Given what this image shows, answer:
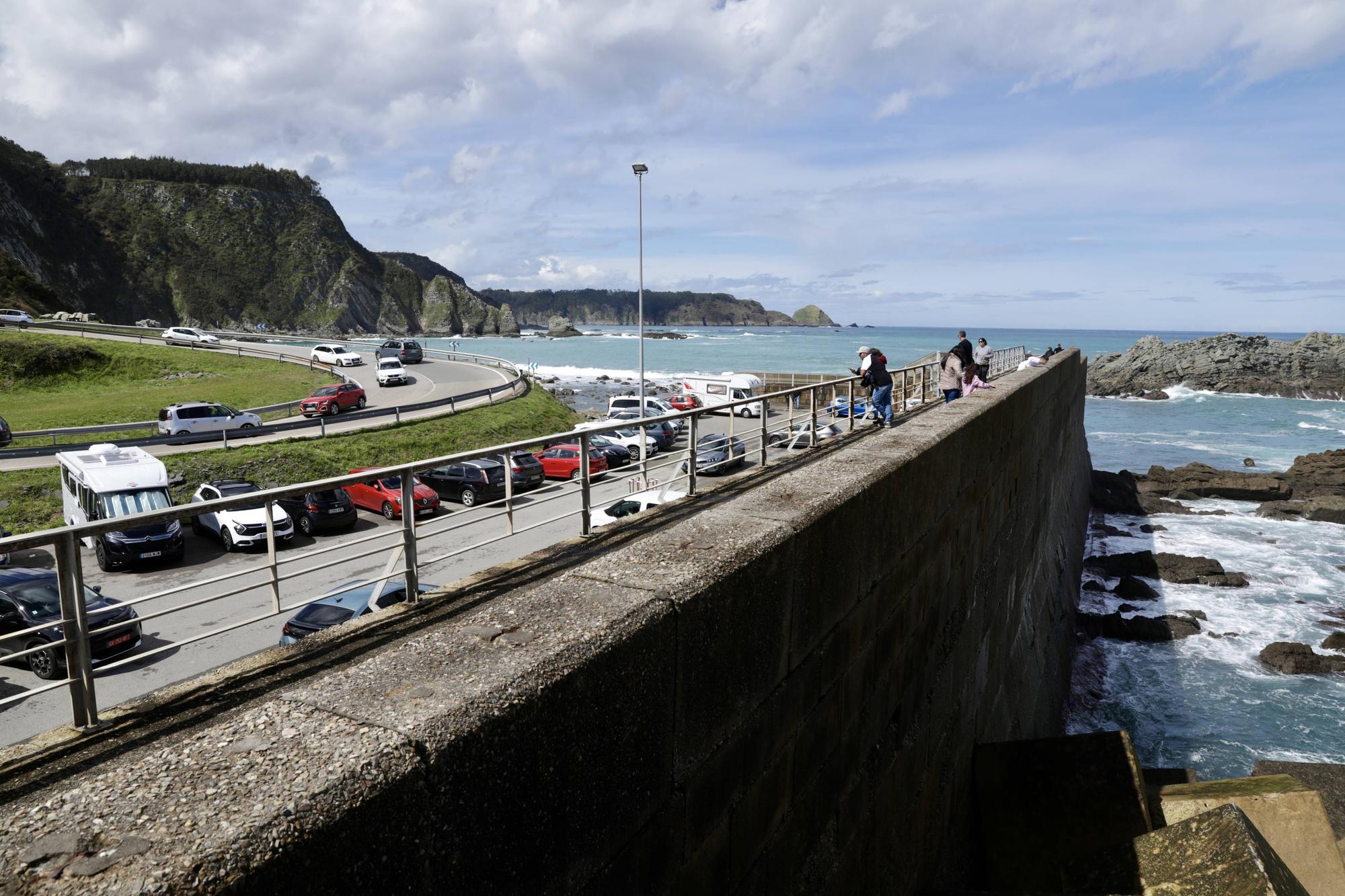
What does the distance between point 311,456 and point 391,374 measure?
68.0 ft

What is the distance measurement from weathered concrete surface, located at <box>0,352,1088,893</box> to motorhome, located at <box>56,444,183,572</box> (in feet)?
51.2

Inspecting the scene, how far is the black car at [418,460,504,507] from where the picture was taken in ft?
72.6

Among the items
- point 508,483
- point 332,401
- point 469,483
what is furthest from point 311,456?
point 508,483

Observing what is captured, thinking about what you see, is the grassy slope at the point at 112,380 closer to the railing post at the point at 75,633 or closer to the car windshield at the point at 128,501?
the car windshield at the point at 128,501

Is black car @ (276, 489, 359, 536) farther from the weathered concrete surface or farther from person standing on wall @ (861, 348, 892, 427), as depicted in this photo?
the weathered concrete surface

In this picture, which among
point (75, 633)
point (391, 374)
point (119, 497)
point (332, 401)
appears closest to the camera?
point (75, 633)

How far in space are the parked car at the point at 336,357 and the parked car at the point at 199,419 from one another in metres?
25.7

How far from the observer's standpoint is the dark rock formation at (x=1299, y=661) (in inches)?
776

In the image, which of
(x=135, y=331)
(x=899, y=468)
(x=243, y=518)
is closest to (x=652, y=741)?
(x=899, y=468)

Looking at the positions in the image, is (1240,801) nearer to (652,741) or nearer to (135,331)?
(652,741)

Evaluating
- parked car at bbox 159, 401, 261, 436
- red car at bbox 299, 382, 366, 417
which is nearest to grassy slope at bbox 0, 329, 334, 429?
red car at bbox 299, 382, 366, 417

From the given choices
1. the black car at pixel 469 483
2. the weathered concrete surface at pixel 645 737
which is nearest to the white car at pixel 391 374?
the black car at pixel 469 483

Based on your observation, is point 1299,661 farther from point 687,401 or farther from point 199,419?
point 199,419

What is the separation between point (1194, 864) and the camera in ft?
18.3
